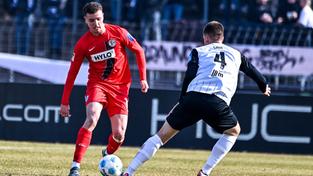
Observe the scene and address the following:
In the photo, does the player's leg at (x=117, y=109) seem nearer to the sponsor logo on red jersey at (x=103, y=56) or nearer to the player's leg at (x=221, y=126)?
the sponsor logo on red jersey at (x=103, y=56)

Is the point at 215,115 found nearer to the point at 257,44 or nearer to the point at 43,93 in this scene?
the point at 43,93

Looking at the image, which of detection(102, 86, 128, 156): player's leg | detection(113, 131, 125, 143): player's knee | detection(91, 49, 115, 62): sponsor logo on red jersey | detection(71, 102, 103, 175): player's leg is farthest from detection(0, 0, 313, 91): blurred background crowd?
detection(71, 102, 103, 175): player's leg

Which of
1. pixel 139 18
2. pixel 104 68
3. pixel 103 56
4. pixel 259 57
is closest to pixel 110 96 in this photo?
pixel 104 68

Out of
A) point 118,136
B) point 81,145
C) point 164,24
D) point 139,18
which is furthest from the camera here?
point 139,18

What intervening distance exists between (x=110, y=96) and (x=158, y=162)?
3.01 m

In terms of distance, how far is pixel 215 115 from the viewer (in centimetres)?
1044

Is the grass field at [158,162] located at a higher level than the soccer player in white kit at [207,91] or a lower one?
lower

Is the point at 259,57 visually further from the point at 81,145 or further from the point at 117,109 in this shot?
the point at 81,145

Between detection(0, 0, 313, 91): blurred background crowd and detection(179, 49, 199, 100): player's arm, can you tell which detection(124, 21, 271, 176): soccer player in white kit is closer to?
detection(179, 49, 199, 100): player's arm

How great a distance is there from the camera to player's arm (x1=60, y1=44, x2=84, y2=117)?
11.2 m

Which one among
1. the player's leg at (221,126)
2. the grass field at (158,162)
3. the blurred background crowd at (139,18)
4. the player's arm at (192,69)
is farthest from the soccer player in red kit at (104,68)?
the blurred background crowd at (139,18)

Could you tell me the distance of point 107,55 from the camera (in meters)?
11.7

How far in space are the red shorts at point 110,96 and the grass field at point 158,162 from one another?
94cm

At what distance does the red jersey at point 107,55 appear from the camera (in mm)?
11531
